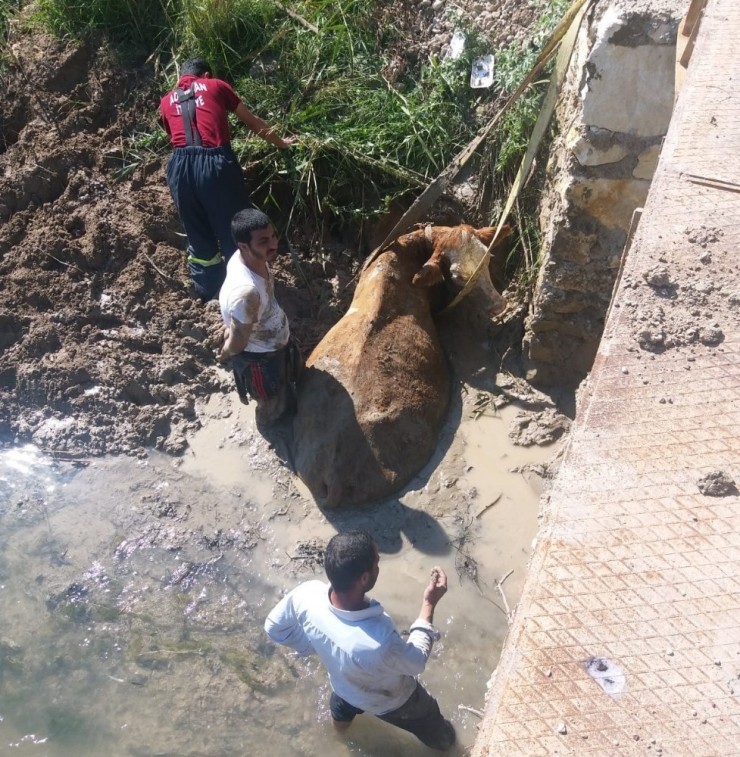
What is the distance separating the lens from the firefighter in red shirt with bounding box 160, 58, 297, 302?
473cm

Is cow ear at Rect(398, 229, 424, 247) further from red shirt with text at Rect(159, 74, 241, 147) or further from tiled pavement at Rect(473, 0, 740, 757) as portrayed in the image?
tiled pavement at Rect(473, 0, 740, 757)

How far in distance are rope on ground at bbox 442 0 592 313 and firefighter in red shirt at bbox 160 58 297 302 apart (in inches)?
61.0

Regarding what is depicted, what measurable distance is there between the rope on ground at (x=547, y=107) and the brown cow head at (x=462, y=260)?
0.19 ft

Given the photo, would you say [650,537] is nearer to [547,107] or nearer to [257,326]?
[257,326]

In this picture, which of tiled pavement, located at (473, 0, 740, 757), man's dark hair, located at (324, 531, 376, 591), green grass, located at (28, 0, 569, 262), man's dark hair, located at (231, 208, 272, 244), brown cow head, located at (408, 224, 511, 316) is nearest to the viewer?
tiled pavement, located at (473, 0, 740, 757)

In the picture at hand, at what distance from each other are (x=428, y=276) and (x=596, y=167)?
133 centimetres

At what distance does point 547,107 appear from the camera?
4137 mm

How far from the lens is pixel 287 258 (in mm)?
5324

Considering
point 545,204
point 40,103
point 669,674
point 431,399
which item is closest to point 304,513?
point 431,399

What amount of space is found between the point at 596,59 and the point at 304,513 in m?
2.72

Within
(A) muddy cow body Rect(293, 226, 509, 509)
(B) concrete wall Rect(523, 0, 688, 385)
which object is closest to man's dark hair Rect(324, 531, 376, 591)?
(A) muddy cow body Rect(293, 226, 509, 509)

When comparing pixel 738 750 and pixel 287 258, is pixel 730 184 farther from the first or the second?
pixel 287 258

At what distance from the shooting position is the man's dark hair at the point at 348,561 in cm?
242

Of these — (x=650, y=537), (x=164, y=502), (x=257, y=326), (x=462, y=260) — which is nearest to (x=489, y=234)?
(x=462, y=260)
